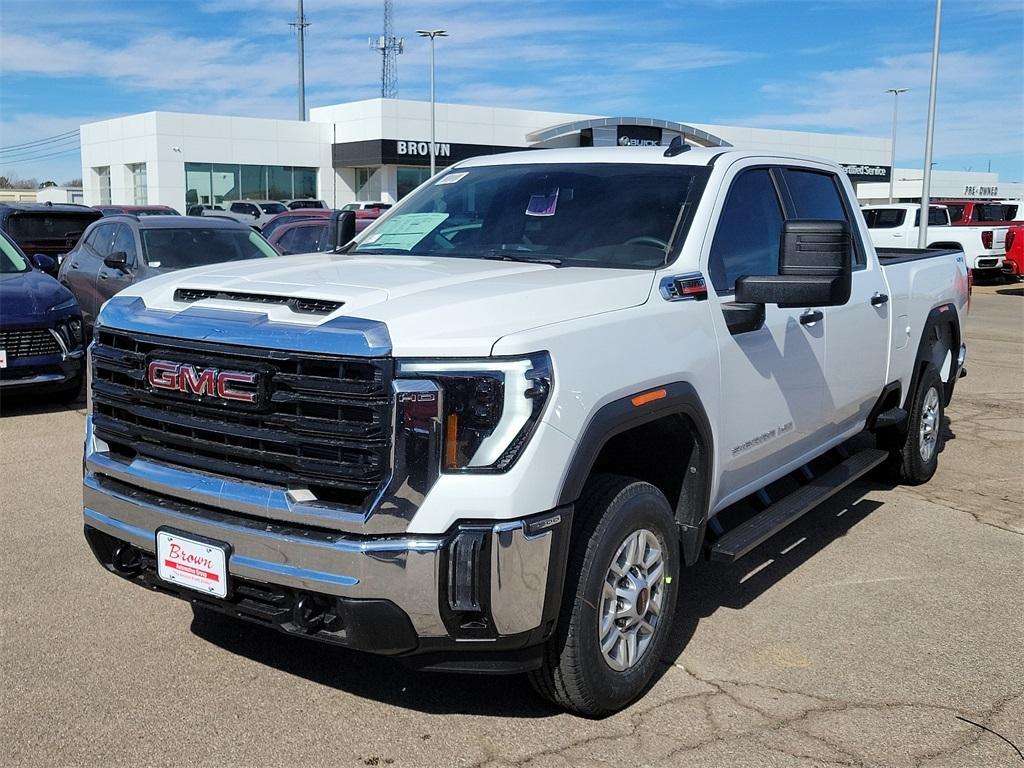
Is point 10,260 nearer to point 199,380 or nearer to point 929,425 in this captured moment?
point 199,380

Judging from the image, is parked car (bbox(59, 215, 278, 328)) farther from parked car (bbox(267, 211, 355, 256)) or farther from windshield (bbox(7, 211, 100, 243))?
windshield (bbox(7, 211, 100, 243))

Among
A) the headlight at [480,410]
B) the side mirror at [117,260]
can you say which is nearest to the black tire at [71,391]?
the side mirror at [117,260]

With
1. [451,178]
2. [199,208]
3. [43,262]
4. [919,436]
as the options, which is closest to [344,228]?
[451,178]

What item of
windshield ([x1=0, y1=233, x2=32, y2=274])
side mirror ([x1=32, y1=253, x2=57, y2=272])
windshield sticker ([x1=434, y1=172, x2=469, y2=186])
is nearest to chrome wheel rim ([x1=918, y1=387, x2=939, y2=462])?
windshield sticker ([x1=434, y1=172, x2=469, y2=186])

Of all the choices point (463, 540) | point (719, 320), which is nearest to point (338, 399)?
point (463, 540)

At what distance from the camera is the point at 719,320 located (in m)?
4.08

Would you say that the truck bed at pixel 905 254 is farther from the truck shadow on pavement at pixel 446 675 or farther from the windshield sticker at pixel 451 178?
the windshield sticker at pixel 451 178

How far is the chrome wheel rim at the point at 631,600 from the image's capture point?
3.52 m

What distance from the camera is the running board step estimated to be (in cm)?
418

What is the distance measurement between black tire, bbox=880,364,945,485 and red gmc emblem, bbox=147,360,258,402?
458 centimetres

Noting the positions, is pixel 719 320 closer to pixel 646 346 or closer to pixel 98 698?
pixel 646 346

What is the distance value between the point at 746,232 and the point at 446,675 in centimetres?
226

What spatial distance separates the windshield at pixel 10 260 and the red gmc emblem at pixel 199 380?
7185mm

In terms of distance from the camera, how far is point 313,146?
4975 centimetres
